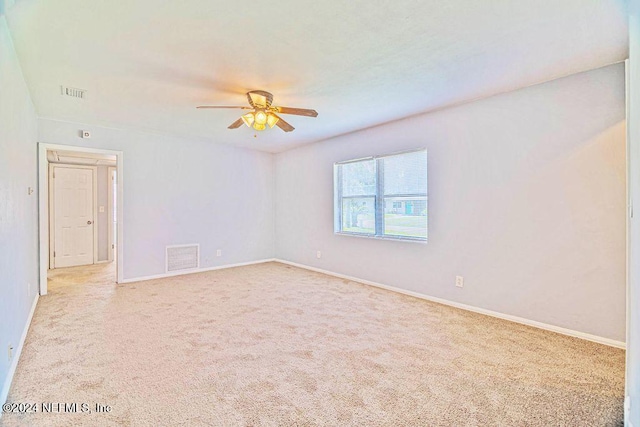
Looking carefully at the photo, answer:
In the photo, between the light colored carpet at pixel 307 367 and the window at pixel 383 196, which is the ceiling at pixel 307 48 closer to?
the window at pixel 383 196

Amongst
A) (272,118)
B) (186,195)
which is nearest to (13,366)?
(272,118)

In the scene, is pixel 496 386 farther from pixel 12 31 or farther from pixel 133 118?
pixel 133 118

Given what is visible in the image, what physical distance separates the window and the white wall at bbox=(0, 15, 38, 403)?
3.83m

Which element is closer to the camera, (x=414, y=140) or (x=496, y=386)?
(x=496, y=386)

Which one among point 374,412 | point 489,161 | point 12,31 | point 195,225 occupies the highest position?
point 12,31

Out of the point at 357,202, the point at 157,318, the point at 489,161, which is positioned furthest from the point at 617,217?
the point at 157,318

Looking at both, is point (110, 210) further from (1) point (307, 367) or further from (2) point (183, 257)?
(1) point (307, 367)

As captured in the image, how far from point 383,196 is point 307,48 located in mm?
2588

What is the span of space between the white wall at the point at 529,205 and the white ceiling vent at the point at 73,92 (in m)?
3.58

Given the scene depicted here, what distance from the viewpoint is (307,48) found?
229 cm

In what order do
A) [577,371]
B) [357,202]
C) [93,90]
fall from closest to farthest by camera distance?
1. [577,371]
2. [93,90]
3. [357,202]

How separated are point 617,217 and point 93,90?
16.5 ft

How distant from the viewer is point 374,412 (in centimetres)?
174

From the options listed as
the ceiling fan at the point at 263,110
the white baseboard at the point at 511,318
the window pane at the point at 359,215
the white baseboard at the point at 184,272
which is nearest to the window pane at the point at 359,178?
the window pane at the point at 359,215
